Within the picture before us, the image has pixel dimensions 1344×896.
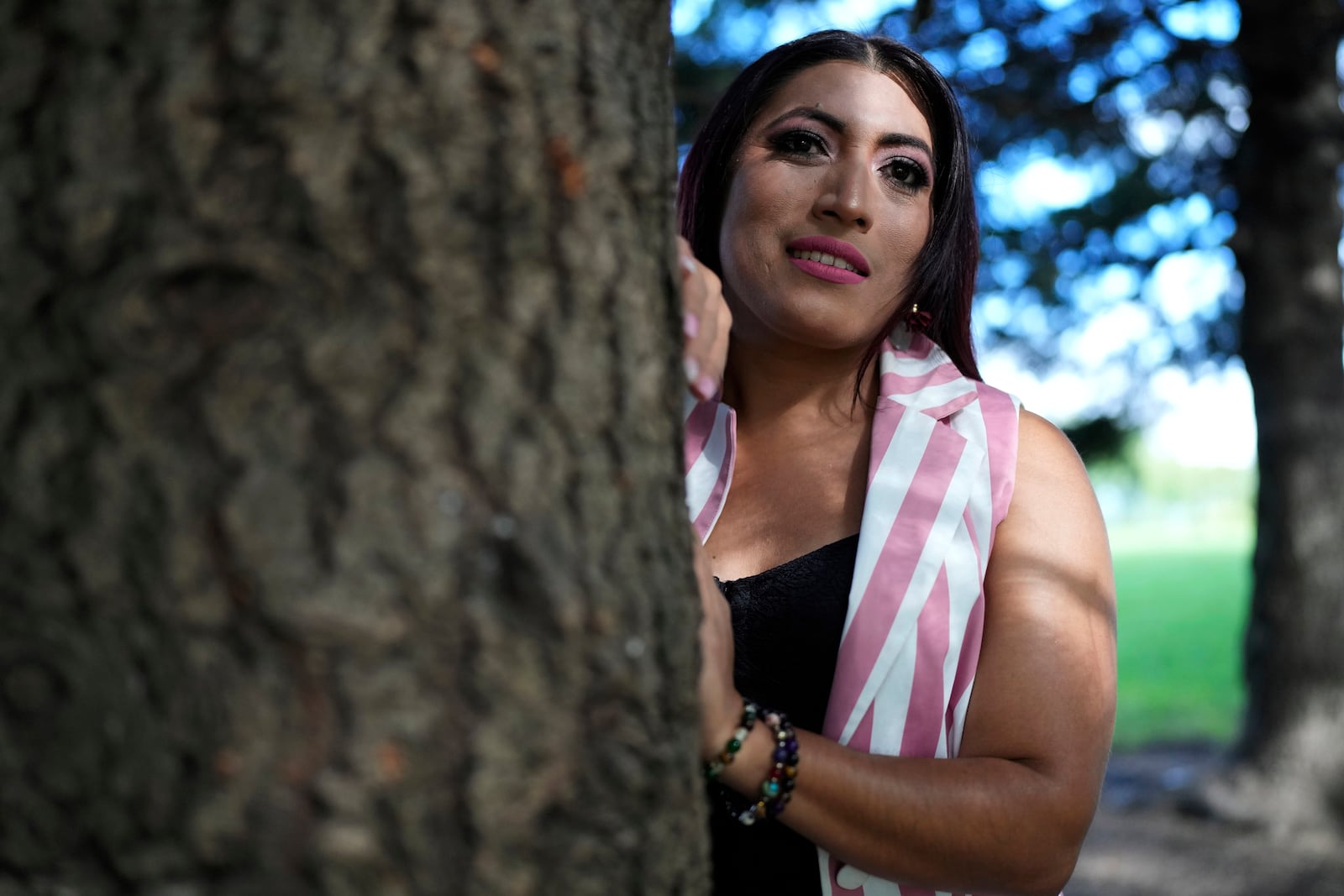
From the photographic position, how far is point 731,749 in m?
1.29

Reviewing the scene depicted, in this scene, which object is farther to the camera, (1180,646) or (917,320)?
(1180,646)

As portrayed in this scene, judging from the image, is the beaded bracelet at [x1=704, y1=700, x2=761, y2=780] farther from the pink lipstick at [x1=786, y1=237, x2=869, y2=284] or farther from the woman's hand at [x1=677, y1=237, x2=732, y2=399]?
the pink lipstick at [x1=786, y1=237, x2=869, y2=284]

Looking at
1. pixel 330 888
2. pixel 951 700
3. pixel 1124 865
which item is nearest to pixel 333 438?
pixel 330 888

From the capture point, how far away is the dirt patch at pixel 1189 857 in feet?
17.4

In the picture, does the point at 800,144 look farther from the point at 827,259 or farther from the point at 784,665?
the point at 784,665

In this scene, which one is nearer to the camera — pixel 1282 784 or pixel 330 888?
pixel 330 888

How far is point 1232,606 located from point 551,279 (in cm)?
2375

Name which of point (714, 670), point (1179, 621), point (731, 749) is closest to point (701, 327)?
point (714, 670)

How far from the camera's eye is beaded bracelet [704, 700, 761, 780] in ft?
4.24

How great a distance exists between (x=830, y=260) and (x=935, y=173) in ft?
1.18

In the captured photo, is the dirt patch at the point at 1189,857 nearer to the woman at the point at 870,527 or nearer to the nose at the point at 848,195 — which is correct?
the woman at the point at 870,527

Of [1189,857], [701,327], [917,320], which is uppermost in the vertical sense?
[917,320]

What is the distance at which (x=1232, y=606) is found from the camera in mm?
21672

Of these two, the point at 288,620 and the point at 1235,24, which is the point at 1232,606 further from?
the point at 288,620
